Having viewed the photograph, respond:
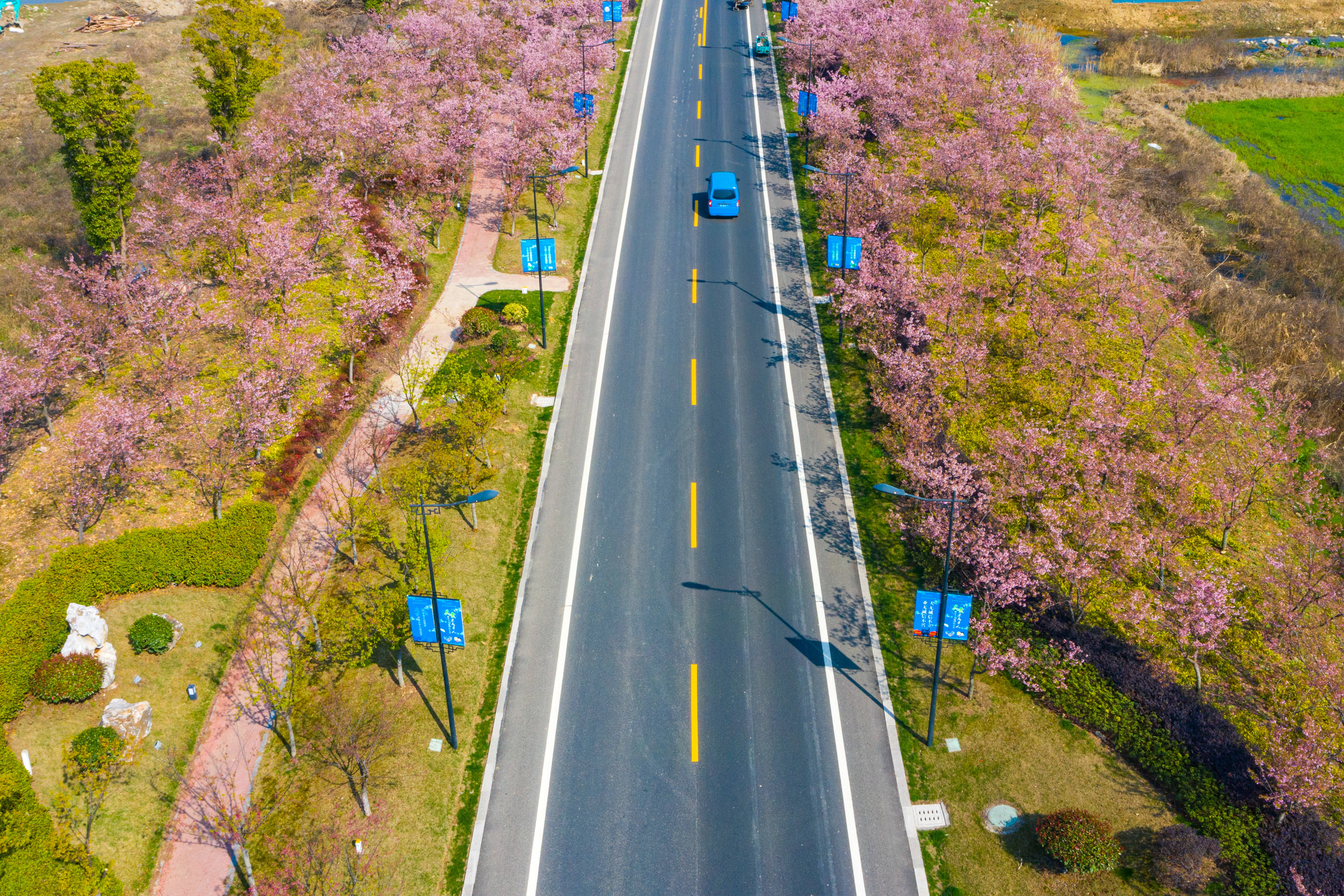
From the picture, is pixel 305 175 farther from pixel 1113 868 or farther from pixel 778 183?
pixel 1113 868

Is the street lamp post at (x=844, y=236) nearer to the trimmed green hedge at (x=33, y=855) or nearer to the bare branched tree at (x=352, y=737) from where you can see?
the bare branched tree at (x=352, y=737)

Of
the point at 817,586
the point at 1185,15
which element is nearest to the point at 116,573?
the point at 817,586

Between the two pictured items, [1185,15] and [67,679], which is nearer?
[67,679]

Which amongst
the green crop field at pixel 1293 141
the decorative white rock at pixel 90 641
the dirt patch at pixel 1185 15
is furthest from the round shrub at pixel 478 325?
the dirt patch at pixel 1185 15

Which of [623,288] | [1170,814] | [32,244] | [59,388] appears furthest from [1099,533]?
[32,244]

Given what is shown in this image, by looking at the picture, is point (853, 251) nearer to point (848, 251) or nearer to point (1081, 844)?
point (848, 251)

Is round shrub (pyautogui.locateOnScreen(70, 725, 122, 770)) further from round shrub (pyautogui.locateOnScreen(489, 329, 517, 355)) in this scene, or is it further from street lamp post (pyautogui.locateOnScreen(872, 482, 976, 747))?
street lamp post (pyautogui.locateOnScreen(872, 482, 976, 747))
